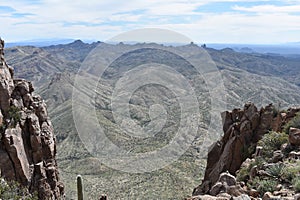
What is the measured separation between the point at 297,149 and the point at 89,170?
90748mm

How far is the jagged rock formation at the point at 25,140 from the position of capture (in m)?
31.4

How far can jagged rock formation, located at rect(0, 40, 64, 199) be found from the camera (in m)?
31.4

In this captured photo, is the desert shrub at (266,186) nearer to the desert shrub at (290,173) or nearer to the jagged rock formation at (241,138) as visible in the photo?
the desert shrub at (290,173)

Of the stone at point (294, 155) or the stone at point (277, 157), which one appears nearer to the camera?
the stone at point (294, 155)

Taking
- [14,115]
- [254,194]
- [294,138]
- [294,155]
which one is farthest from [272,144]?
[14,115]

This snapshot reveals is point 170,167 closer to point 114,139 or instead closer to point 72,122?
point 114,139

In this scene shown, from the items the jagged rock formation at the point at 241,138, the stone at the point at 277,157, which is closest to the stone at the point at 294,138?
the stone at the point at 277,157

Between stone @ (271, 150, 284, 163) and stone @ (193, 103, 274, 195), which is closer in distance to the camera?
stone @ (271, 150, 284, 163)

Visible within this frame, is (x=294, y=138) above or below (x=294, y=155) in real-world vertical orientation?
above

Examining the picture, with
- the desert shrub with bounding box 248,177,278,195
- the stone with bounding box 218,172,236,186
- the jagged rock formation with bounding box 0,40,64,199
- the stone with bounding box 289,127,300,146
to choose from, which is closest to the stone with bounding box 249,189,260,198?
the desert shrub with bounding box 248,177,278,195

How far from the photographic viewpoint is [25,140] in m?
34.0

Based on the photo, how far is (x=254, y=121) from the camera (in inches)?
1259

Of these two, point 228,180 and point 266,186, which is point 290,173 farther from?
point 228,180

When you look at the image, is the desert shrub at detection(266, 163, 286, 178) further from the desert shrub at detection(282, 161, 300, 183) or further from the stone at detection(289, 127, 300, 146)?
the stone at detection(289, 127, 300, 146)
